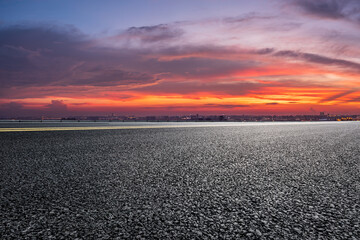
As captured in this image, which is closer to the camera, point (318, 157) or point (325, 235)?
point (325, 235)

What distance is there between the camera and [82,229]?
9.38 feet

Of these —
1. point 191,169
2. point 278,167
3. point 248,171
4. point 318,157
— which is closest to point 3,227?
point 191,169

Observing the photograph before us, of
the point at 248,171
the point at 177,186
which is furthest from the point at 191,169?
the point at 177,186

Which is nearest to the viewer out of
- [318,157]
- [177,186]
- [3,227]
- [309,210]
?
[3,227]

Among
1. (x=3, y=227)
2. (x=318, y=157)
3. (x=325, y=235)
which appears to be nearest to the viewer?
(x=325, y=235)

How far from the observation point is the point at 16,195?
4.07 m

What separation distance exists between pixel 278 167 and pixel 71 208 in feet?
13.8

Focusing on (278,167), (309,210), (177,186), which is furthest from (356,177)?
(177,186)

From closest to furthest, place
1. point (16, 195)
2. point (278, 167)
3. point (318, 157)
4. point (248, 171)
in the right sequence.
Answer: point (16, 195), point (248, 171), point (278, 167), point (318, 157)

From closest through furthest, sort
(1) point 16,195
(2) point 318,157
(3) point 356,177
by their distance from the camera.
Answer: (1) point 16,195
(3) point 356,177
(2) point 318,157

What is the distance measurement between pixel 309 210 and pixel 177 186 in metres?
1.81

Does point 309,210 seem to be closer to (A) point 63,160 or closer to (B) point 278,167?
(B) point 278,167

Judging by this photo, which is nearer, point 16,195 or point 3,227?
point 3,227

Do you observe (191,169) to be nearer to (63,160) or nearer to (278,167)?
(278,167)
